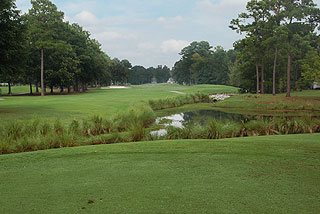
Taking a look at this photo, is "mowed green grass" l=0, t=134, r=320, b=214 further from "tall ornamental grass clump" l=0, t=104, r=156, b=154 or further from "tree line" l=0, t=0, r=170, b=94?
"tree line" l=0, t=0, r=170, b=94

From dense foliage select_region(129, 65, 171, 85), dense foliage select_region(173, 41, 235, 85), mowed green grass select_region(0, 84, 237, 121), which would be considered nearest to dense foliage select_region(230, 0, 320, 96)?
mowed green grass select_region(0, 84, 237, 121)

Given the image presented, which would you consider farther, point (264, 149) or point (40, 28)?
point (40, 28)

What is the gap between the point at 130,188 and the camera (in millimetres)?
4020

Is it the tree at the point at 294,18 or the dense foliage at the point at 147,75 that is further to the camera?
the dense foliage at the point at 147,75

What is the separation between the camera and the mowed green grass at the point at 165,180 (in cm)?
343

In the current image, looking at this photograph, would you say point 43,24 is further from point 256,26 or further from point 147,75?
point 147,75

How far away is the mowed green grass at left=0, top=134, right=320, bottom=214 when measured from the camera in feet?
11.3

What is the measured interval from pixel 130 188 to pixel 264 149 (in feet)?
12.7

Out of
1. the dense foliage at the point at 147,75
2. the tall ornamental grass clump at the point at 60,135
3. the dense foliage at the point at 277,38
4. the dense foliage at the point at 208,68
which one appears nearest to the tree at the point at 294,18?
the dense foliage at the point at 277,38

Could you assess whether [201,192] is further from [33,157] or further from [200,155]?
[33,157]

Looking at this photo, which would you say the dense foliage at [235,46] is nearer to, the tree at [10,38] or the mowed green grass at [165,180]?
the tree at [10,38]

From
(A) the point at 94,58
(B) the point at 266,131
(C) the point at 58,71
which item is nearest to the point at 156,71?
(A) the point at 94,58

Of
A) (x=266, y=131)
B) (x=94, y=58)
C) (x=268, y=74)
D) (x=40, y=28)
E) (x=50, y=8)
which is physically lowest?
(x=266, y=131)

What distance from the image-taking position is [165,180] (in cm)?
437
